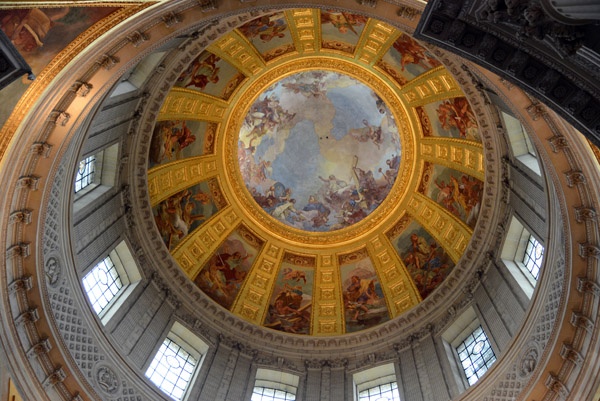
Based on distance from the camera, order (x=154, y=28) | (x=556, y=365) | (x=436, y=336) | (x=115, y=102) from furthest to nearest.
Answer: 1. (x=436, y=336)
2. (x=115, y=102)
3. (x=556, y=365)
4. (x=154, y=28)

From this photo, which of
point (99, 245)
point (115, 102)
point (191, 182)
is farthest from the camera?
point (191, 182)

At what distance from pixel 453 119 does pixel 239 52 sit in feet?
30.4

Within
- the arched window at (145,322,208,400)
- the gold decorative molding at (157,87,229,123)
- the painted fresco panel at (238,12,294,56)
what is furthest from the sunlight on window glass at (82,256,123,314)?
the painted fresco panel at (238,12,294,56)

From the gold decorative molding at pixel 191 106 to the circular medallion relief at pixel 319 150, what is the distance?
3.55m

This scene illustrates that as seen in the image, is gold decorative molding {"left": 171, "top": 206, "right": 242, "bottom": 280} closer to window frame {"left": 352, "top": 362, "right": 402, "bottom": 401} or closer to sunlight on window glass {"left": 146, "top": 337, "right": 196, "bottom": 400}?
sunlight on window glass {"left": 146, "top": 337, "right": 196, "bottom": 400}

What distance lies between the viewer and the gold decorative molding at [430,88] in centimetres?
2066

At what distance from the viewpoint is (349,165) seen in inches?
1221

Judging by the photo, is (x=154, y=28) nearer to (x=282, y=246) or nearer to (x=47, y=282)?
(x=47, y=282)

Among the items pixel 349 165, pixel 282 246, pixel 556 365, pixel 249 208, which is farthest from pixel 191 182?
pixel 556 365

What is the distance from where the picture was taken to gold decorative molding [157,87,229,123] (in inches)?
819

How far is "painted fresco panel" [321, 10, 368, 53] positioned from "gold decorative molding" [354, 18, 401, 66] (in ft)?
0.86

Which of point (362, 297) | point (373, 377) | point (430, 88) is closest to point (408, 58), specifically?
point (430, 88)

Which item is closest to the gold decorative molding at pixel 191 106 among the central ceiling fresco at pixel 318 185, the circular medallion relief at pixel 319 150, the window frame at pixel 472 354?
the central ceiling fresco at pixel 318 185

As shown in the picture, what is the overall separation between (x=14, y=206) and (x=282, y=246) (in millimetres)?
16658
